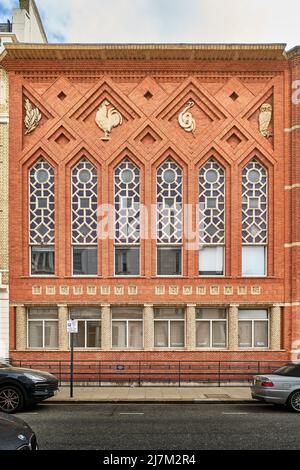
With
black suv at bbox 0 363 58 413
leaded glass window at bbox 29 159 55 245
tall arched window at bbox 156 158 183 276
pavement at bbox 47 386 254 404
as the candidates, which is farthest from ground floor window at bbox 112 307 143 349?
black suv at bbox 0 363 58 413

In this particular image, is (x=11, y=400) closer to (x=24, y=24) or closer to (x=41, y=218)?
(x=41, y=218)

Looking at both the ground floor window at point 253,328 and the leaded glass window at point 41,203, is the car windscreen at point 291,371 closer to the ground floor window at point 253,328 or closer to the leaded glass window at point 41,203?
the ground floor window at point 253,328

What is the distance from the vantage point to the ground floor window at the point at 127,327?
21.5 meters

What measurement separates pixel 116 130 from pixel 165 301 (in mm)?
7443

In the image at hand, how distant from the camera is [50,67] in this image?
Answer: 21.7 m

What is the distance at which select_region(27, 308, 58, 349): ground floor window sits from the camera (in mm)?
21547

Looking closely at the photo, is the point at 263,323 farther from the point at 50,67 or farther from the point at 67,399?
the point at 50,67

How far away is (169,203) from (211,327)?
18.0ft

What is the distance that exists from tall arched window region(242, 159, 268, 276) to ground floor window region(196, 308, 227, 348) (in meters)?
2.09

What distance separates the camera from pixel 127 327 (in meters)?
21.5

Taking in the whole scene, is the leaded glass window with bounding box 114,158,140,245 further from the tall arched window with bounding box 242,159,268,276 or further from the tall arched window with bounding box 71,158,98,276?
the tall arched window with bounding box 242,159,268,276

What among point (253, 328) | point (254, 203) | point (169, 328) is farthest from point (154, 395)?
point (254, 203)

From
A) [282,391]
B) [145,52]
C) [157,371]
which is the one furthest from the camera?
[145,52]
